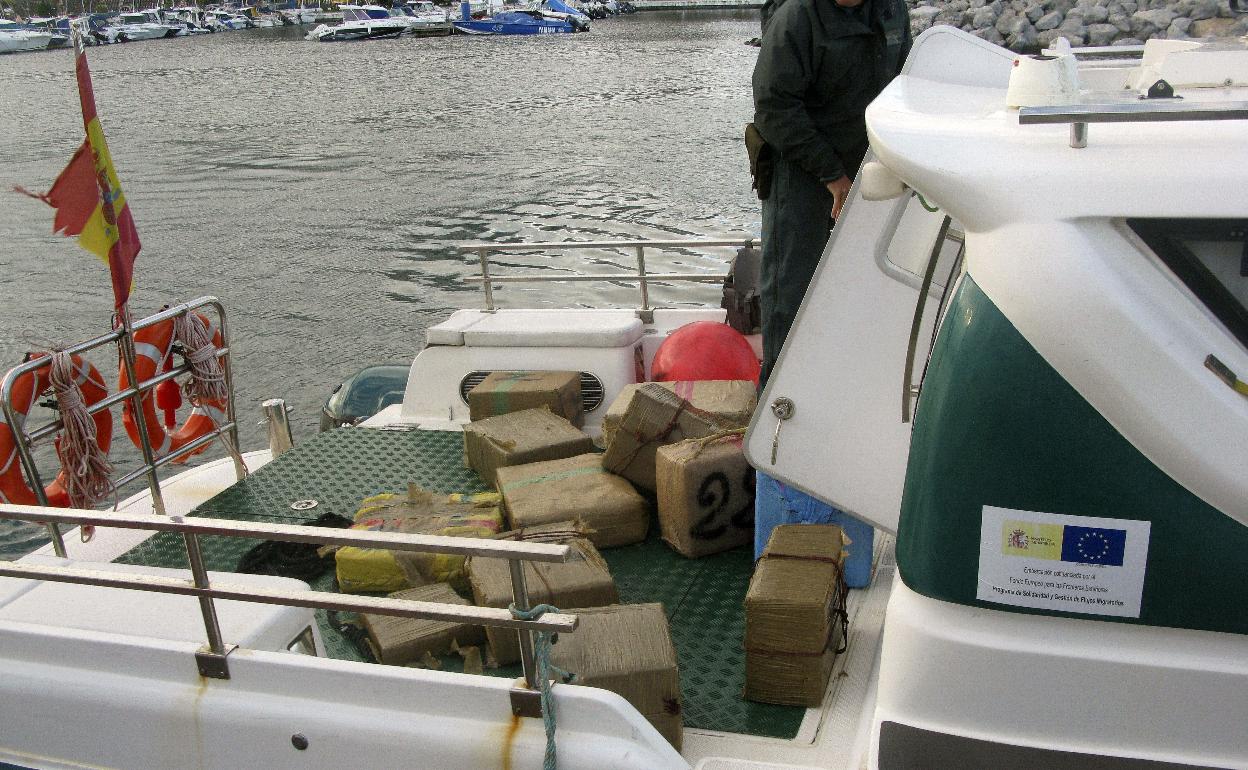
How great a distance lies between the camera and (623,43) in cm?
6122

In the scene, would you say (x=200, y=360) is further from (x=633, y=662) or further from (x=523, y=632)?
(x=523, y=632)

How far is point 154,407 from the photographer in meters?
5.96

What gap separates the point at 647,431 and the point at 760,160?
1.15m

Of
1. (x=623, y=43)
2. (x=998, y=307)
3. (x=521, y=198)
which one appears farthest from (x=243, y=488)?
(x=623, y=43)

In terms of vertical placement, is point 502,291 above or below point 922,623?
below

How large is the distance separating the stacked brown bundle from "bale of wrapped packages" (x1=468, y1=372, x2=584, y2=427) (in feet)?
2.24

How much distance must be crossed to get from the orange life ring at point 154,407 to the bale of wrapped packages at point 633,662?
2.65m

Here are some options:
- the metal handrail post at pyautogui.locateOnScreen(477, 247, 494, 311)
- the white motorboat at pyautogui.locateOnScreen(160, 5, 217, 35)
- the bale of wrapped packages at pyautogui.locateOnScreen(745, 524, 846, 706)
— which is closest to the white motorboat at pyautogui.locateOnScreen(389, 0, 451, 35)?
the white motorboat at pyautogui.locateOnScreen(160, 5, 217, 35)

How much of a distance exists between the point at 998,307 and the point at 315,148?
89.6ft

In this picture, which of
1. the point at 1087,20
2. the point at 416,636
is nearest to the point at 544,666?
the point at 416,636

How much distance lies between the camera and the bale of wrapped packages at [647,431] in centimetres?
448

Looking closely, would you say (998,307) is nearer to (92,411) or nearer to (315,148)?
(92,411)

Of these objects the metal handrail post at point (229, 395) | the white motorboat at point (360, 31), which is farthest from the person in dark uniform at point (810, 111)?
the white motorboat at point (360, 31)

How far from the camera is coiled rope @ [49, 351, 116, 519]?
4.65 metres
